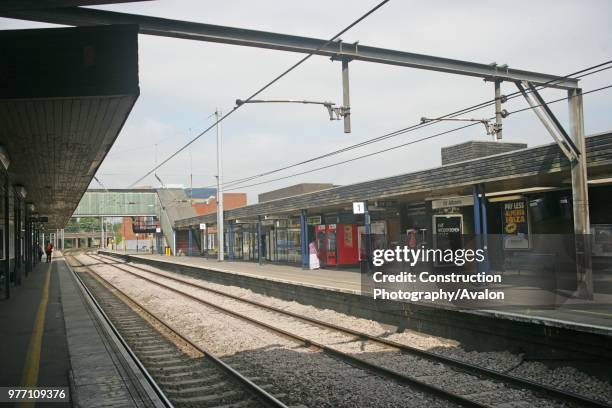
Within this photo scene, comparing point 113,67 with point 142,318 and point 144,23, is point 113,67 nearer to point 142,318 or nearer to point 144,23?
point 144,23

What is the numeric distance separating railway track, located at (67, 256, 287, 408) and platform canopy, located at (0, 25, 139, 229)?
4276mm

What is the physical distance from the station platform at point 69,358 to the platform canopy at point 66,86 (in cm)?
378

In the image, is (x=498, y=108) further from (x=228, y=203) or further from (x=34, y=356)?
(x=228, y=203)

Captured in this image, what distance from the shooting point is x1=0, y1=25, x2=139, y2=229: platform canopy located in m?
6.68

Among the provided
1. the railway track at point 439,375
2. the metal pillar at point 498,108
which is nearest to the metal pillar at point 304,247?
the railway track at point 439,375

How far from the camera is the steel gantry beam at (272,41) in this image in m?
7.49

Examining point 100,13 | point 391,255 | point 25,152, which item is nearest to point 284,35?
point 100,13

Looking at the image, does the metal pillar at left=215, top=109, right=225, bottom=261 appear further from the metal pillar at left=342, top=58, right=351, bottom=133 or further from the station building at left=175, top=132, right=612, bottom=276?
the metal pillar at left=342, top=58, right=351, bottom=133

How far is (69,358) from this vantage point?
8.70m

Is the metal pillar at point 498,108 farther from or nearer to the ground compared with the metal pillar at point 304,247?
farther from the ground

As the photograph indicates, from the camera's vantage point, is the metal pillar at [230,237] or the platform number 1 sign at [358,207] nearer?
the platform number 1 sign at [358,207]

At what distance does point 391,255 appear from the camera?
12.6m

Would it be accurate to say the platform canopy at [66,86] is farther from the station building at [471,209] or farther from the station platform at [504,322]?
the station building at [471,209]

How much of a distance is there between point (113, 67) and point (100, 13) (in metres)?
1.43
